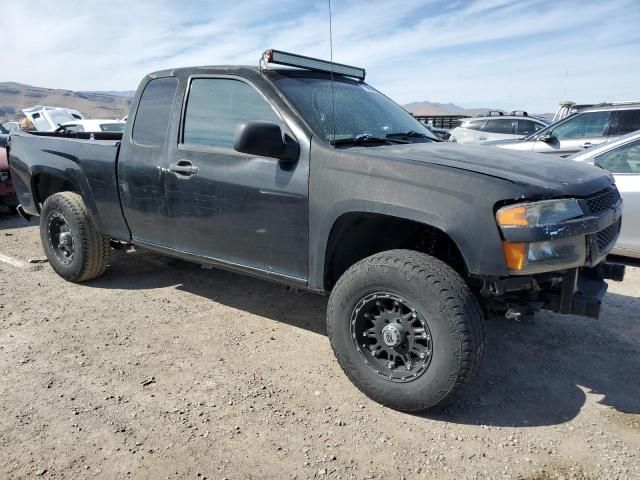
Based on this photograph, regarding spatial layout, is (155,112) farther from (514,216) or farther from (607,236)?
(607,236)

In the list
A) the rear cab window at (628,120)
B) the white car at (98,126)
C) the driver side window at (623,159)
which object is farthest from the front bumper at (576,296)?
the white car at (98,126)

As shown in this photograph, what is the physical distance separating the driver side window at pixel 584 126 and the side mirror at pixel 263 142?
22.1 ft

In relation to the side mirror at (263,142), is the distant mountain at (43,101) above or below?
above

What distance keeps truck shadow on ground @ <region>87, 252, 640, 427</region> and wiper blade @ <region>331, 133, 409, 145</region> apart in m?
1.48

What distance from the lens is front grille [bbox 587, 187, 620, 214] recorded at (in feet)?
8.95

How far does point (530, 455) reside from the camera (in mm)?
2445

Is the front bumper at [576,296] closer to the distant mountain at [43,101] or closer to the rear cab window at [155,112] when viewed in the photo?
the rear cab window at [155,112]

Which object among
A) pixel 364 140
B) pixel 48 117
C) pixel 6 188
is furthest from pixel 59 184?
pixel 48 117

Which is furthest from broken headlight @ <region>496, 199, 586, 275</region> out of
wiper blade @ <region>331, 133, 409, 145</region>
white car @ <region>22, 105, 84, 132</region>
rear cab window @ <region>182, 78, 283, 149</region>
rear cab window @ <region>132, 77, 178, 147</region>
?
white car @ <region>22, 105, 84, 132</region>

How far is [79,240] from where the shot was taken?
454 cm

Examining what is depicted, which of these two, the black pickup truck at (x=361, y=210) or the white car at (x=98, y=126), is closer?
the black pickup truck at (x=361, y=210)

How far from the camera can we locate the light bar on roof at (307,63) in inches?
134

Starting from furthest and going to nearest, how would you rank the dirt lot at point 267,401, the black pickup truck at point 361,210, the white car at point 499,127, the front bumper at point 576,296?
the white car at point 499,127 → the front bumper at point 576,296 → the black pickup truck at point 361,210 → the dirt lot at point 267,401

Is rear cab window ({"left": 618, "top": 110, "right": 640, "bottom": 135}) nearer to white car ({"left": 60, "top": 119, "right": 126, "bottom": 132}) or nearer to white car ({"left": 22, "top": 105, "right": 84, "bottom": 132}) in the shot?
white car ({"left": 60, "top": 119, "right": 126, "bottom": 132})
